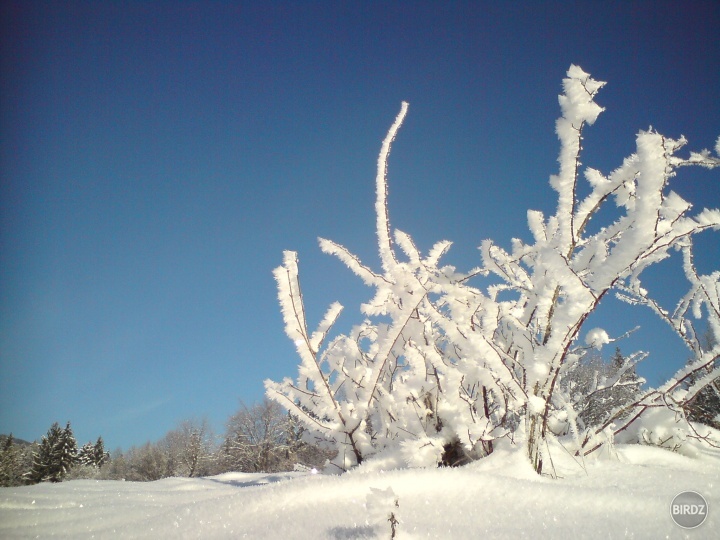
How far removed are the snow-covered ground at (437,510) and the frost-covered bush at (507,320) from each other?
219 millimetres

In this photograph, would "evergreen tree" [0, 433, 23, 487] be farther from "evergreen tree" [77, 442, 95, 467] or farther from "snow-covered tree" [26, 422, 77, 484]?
"evergreen tree" [77, 442, 95, 467]

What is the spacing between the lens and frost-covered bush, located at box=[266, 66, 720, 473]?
87cm

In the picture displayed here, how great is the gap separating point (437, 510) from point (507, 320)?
78 cm

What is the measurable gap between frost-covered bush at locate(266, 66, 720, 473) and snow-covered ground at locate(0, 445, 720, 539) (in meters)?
0.22

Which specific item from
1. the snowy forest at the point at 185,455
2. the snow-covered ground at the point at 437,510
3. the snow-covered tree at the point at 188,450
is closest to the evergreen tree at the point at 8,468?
the snowy forest at the point at 185,455

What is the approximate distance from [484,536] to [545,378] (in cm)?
45

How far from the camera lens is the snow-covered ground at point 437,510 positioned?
2.44ft

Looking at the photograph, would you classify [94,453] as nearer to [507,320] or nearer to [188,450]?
[188,450]

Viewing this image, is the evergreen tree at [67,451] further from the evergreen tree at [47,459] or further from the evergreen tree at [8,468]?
the evergreen tree at [8,468]

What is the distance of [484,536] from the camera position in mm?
728

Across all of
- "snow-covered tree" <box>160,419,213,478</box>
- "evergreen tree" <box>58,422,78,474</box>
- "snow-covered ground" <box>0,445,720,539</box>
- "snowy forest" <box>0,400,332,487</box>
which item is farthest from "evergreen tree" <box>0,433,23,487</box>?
"snow-covered ground" <box>0,445,720,539</box>

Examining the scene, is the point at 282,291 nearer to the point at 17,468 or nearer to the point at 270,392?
the point at 270,392

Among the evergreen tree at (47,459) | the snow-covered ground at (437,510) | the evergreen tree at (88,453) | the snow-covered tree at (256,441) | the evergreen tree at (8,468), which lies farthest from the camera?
the evergreen tree at (88,453)

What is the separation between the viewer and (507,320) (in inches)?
55.7
